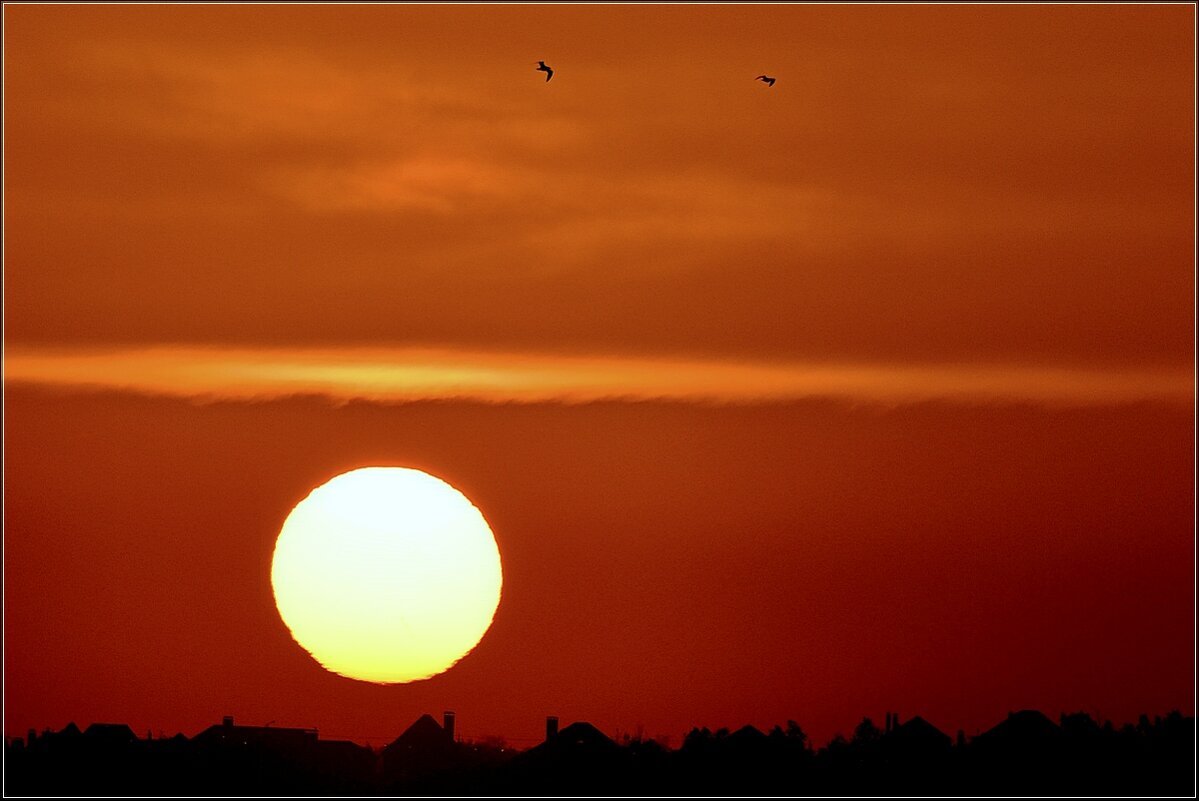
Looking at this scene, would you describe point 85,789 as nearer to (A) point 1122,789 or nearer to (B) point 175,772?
(B) point 175,772

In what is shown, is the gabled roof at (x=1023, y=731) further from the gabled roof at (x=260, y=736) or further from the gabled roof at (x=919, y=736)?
the gabled roof at (x=260, y=736)

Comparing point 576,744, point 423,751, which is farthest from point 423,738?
point 576,744

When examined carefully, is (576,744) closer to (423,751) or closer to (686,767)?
(686,767)

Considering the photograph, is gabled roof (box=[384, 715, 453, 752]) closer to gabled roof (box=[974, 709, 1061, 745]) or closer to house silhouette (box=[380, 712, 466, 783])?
house silhouette (box=[380, 712, 466, 783])

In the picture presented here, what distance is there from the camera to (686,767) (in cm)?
7562

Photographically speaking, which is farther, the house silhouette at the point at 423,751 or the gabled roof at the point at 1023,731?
the house silhouette at the point at 423,751

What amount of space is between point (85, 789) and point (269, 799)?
8318 mm

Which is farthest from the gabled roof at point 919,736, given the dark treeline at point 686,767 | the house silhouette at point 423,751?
→ the house silhouette at point 423,751

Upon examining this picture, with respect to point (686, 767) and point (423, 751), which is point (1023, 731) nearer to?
point (686, 767)

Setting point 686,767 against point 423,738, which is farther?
point 423,738

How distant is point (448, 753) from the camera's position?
99250 mm

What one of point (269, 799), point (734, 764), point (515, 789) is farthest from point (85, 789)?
point (734, 764)

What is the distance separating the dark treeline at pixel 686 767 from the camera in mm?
72000

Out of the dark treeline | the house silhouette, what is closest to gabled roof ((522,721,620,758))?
the dark treeline
